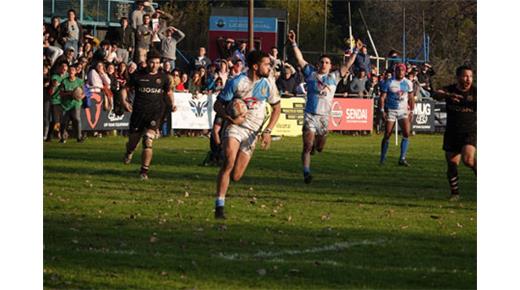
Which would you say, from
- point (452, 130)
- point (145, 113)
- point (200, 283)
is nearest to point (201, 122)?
point (145, 113)

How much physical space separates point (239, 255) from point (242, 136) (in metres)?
3.61

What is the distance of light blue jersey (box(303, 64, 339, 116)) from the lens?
74.5ft

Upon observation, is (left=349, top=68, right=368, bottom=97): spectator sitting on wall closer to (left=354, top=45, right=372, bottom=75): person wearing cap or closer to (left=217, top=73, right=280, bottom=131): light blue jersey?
(left=354, top=45, right=372, bottom=75): person wearing cap

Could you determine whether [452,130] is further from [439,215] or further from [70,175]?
[70,175]

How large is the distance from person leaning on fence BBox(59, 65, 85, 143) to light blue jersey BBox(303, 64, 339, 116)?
9585mm

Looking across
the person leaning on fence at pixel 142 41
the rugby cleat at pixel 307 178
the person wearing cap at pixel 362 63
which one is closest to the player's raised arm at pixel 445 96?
the rugby cleat at pixel 307 178

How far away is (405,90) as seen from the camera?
27812 millimetres

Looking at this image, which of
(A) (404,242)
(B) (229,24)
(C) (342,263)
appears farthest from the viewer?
(B) (229,24)

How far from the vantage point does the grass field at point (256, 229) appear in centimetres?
1123

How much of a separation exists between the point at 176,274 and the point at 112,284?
80cm

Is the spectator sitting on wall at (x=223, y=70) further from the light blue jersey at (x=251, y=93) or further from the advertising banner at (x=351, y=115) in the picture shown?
the light blue jersey at (x=251, y=93)

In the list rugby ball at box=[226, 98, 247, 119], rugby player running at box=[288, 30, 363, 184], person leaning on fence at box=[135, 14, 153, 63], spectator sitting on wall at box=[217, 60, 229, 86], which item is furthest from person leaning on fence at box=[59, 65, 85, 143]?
rugby ball at box=[226, 98, 247, 119]

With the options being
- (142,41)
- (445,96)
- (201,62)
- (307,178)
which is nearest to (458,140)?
(445,96)

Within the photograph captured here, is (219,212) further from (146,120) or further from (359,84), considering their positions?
(359,84)
